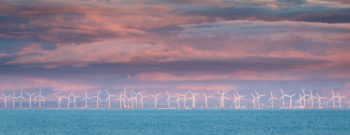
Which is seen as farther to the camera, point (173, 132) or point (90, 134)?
point (173, 132)

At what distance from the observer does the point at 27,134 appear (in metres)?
97.4

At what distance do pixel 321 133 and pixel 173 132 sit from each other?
31.0 meters

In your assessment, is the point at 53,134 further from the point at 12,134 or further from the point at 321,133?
the point at 321,133

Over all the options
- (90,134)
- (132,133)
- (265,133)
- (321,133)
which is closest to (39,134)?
(90,134)

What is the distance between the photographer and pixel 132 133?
101 m

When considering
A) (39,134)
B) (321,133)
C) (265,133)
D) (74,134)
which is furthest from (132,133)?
(321,133)

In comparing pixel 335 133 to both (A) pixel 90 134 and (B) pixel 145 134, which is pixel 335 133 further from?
(A) pixel 90 134

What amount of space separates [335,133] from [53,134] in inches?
2285

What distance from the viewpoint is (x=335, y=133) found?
104 meters

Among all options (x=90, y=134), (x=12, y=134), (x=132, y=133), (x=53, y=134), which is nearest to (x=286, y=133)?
(x=132, y=133)

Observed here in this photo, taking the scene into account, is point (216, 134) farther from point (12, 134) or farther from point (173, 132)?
point (12, 134)

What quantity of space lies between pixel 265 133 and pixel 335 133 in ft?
50.7

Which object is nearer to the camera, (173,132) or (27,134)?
(27,134)

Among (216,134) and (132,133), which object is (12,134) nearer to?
(132,133)
